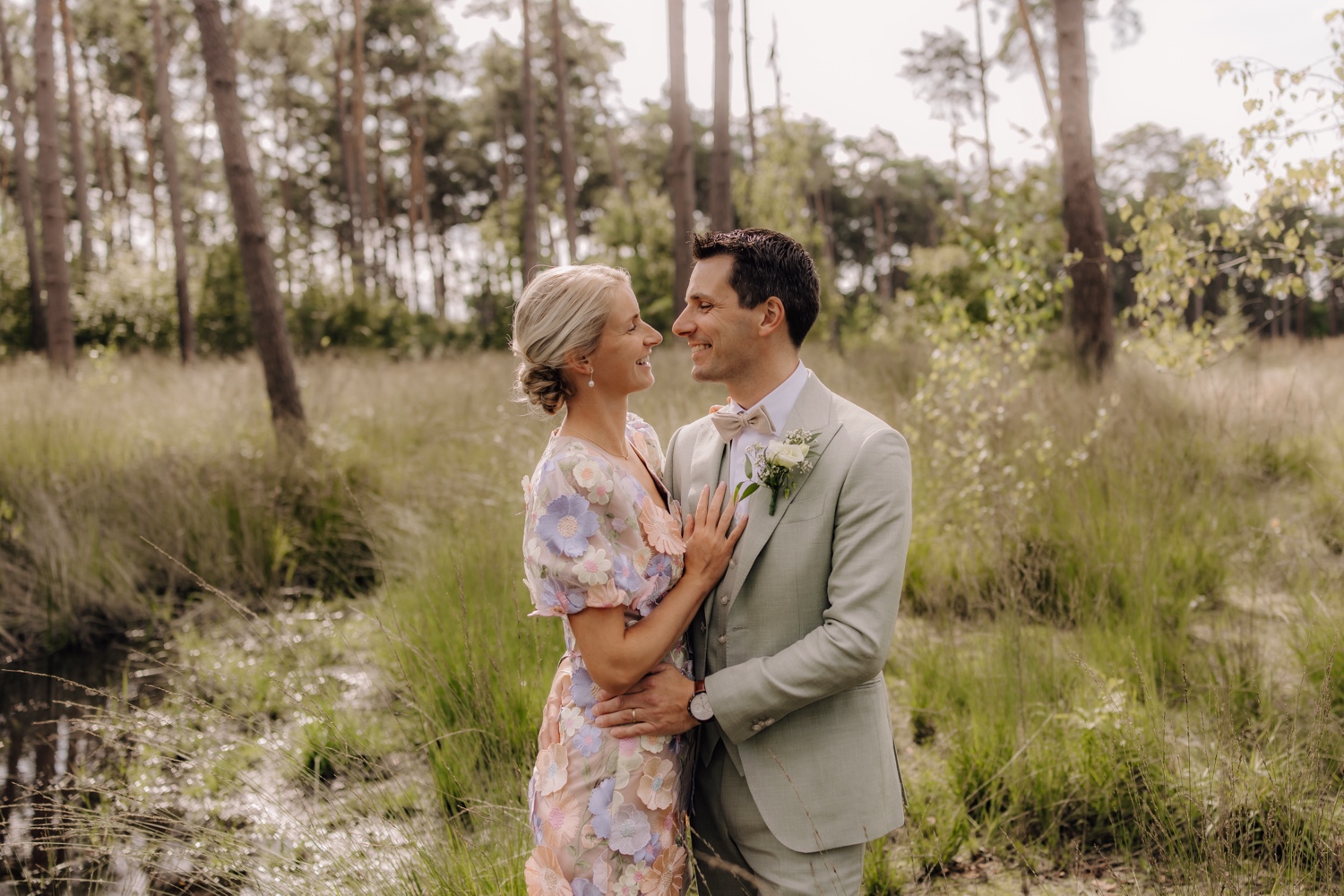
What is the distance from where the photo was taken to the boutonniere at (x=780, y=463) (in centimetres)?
196

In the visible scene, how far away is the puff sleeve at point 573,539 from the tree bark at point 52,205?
14.0m

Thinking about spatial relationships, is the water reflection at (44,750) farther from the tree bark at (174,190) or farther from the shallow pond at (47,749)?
the tree bark at (174,190)

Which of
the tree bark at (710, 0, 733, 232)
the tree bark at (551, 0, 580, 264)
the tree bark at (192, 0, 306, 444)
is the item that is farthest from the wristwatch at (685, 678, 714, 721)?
the tree bark at (551, 0, 580, 264)

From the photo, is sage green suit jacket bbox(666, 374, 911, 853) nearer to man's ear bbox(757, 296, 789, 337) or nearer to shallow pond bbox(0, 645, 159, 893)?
man's ear bbox(757, 296, 789, 337)

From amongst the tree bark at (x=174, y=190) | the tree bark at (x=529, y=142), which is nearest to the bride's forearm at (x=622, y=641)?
the tree bark at (x=529, y=142)

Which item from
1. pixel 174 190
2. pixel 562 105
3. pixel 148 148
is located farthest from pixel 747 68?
pixel 148 148

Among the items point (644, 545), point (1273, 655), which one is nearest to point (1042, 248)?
point (1273, 655)

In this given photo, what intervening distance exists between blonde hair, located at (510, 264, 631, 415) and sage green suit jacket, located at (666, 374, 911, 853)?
1.80 ft

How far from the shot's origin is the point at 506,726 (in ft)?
12.1

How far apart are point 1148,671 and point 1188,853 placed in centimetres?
129

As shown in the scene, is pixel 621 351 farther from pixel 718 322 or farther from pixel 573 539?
pixel 573 539

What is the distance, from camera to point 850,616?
1.88 meters

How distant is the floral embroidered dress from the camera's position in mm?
1949

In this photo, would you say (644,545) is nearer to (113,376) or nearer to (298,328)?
(113,376)
